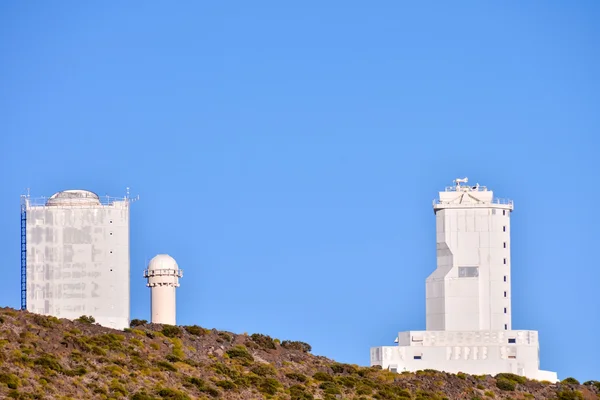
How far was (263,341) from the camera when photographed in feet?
349

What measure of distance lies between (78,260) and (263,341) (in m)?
15.6

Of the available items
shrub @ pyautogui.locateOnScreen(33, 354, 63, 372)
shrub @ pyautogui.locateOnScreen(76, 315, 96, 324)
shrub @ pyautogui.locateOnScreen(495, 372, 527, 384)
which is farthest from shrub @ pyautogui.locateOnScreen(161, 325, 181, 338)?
shrub @ pyautogui.locateOnScreen(495, 372, 527, 384)

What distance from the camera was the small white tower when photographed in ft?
391

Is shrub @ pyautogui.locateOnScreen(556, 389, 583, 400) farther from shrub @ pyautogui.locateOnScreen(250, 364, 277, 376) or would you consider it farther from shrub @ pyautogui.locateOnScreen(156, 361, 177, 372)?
shrub @ pyautogui.locateOnScreen(156, 361, 177, 372)

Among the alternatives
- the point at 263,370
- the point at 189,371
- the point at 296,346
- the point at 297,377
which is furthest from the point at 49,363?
the point at 296,346

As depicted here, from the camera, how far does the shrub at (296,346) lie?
4264 inches

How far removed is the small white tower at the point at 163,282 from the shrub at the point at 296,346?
11.8 m

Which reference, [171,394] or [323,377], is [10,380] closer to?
[171,394]

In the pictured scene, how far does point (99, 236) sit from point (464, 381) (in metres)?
24.2

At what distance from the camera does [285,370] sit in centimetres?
10106

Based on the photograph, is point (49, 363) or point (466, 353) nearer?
point (49, 363)

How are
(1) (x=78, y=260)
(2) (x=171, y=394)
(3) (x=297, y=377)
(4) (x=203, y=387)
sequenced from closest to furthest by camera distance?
1. (2) (x=171, y=394)
2. (4) (x=203, y=387)
3. (3) (x=297, y=377)
4. (1) (x=78, y=260)

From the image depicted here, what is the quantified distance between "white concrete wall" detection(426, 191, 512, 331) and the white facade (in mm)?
26597

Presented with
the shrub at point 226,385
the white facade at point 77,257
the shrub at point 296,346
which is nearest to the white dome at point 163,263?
the white facade at point 77,257
